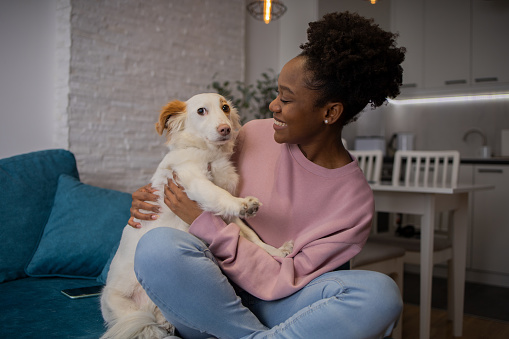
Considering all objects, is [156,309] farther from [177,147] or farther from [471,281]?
[471,281]

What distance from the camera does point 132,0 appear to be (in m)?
3.29

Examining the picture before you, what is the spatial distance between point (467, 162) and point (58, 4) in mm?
3608

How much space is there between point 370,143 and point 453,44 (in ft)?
4.24

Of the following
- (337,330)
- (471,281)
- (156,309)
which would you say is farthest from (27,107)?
(471,281)

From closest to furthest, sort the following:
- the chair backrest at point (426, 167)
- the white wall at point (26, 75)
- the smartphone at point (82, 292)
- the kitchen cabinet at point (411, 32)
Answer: the smartphone at point (82, 292) → the white wall at point (26, 75) → the chair backrest at point (426, 167) → the kitchen cabinet at point (411, 32)

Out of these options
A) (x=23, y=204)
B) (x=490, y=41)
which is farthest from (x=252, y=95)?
(x=23, y=204)

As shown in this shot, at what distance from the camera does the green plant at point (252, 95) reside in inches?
157

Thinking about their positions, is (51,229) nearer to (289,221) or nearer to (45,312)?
(45,312)

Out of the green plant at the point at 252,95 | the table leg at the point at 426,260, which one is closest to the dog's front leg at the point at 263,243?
the table leg at the point at 426,260

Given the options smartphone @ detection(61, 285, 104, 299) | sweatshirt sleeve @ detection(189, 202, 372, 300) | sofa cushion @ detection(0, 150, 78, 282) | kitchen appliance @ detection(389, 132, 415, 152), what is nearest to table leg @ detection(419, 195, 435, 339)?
sweatshirt sleeve @ detection(189, 202, 372, 300)

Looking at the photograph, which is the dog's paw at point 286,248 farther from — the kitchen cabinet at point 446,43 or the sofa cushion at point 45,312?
the kitchen cabinet at point 446,43

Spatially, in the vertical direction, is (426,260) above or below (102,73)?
below

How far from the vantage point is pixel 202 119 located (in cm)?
150

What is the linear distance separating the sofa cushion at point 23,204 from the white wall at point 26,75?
1.74 ft
